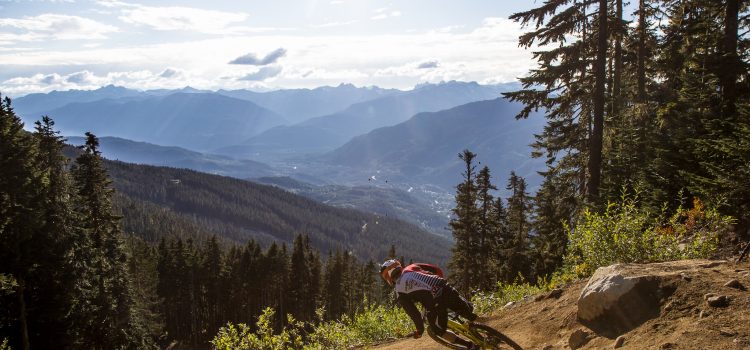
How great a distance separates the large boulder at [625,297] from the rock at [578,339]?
7.6 inches

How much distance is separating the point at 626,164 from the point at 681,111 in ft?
11.4

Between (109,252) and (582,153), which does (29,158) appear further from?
(582,153)

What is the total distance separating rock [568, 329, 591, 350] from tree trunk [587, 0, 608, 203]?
1090cm

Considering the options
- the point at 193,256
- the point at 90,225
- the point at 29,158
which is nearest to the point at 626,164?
the point at 29,158

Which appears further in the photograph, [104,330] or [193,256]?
[193,256]

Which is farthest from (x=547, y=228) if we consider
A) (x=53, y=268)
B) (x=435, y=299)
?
(x=53, y=268)

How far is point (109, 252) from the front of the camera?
28.0 meters

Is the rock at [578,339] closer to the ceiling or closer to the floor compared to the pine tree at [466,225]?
closer to the ceiling

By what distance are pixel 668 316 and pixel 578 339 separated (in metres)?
1.49

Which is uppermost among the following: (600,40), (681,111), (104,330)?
(600,40)

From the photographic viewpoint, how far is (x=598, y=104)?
18.0 m

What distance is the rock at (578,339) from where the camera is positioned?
301 inches

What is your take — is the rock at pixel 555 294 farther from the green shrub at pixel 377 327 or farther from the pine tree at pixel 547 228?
the pine tree at pixel 547 228

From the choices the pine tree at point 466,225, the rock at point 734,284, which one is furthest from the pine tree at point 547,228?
the rock at point 734,284
